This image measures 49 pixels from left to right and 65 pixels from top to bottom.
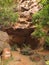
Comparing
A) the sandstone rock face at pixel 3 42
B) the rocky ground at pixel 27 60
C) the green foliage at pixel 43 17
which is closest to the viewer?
the rocky ground at pixel 27 60

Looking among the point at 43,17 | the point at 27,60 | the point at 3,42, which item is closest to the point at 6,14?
the point at 3,42

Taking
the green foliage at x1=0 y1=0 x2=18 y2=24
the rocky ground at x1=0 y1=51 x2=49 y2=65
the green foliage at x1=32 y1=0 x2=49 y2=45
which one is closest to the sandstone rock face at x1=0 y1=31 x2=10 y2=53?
the rocky ground at x1=0 y1=51 x2=49 y2=65

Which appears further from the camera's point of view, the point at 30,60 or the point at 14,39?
the point at 14,39

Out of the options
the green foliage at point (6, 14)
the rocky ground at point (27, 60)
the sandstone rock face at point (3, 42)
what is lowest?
the rocky ground at point (27, 60)

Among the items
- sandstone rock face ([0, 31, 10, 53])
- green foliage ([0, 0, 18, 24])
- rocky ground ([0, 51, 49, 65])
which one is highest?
green foliage ([0, 0, 18, 24])

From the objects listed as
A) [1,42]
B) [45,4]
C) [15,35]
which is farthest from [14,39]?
[45,4]

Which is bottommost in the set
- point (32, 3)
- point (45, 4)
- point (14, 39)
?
point (14, 39)

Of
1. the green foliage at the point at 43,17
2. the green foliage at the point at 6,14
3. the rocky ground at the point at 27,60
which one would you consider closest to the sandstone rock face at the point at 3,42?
the rocky ground at the point at 27,60

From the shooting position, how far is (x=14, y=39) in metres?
19.4

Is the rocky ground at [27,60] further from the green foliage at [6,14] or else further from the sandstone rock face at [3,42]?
the green foliage at [6,14]

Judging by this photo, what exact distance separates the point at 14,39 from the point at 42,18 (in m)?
5.78

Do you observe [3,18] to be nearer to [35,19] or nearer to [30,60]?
[35,19]

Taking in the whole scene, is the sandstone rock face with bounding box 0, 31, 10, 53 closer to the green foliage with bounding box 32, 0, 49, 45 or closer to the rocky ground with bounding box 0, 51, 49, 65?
the rocky ground with bounding box 0, 51, 49, 65

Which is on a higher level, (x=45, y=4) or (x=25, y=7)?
(x=45, y=4)
